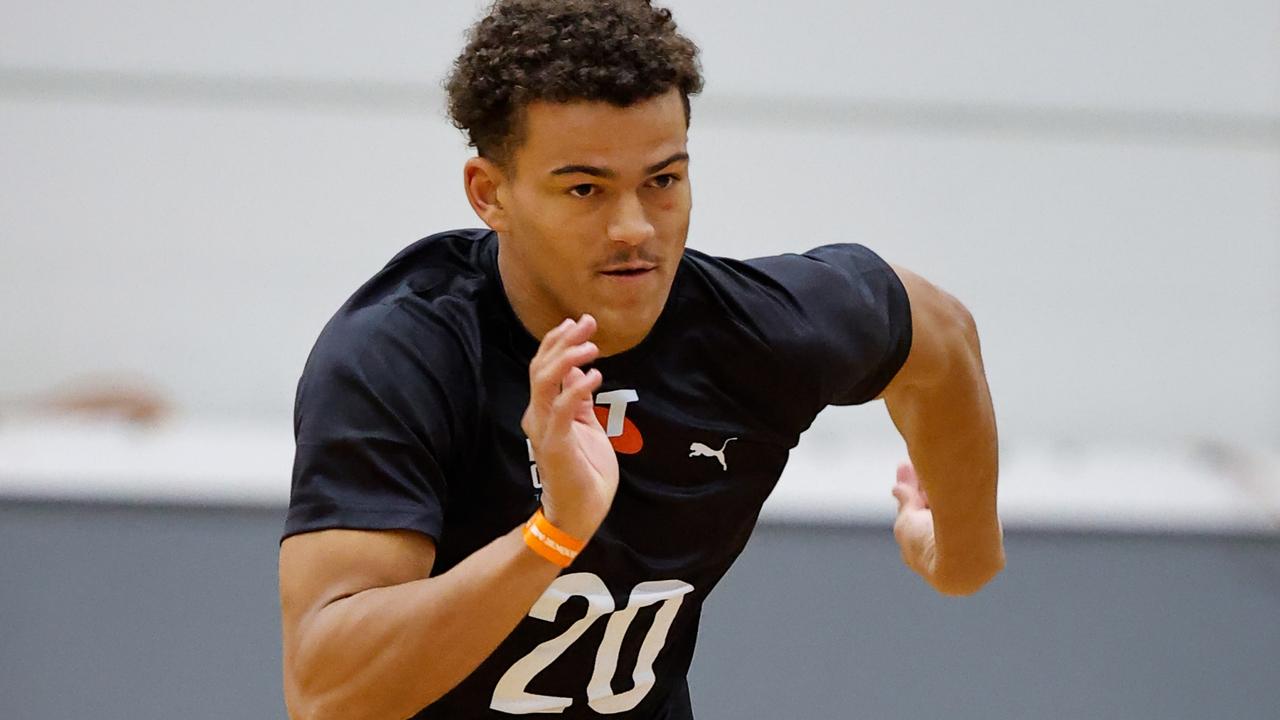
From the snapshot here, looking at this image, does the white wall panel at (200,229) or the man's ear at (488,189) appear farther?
the white wall panel at (200,229)

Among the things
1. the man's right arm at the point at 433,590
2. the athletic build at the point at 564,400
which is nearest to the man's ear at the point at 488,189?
the athletic build at the point at 564,400

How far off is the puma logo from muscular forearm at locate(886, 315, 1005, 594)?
12.0 inches

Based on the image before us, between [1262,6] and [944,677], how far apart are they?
5.23 ft

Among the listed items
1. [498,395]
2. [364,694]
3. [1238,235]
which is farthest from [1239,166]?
[364,694]

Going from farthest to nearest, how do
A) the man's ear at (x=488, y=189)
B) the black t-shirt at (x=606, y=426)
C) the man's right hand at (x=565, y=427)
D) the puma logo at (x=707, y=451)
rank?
the puma logo at (x=707, y=451) < the man's ear at (x=488, y=189) < the black t-shirt at (x=606, y=426) < the man's right hand at (x=565, y=427)

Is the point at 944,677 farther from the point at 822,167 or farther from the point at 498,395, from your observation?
the point at 498,395

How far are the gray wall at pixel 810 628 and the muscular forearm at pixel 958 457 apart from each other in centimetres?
103

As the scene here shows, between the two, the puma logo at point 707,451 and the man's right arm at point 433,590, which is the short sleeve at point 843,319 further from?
the man's right arm at point 433,590

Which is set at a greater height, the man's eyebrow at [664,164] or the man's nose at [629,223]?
the man's eyebrow at [664,164]

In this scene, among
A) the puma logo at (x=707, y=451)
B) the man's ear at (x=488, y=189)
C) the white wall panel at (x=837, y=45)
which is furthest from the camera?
the white wall panel at (x=837, y=45)

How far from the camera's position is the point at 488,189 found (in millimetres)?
1422

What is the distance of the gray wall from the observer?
281cm

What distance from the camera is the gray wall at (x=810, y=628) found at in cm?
281

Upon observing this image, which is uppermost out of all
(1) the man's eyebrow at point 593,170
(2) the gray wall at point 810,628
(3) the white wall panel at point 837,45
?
(3) the white wall panel at point 837,45
